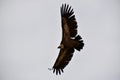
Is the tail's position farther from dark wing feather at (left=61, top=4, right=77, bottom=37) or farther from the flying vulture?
dark wing feather at (left=61, top=4, right=77, bottom=37)

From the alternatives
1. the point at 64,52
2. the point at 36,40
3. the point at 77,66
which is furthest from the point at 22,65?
the point at 64,52

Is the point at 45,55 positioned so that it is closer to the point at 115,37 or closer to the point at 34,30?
the point at 34,30

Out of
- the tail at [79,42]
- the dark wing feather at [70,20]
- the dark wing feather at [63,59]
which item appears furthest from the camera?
the dark wing feather at [63,59]

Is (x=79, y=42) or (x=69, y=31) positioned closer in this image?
(x=79, y=42)

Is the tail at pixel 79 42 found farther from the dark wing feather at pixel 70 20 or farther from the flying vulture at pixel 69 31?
the dark wing feather at pixel 70 20

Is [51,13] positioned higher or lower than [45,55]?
higher

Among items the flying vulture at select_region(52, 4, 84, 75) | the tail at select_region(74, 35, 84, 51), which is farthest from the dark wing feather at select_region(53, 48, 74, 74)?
the tail at select_region(74, 35, 84, 51)

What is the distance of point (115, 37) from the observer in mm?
8719

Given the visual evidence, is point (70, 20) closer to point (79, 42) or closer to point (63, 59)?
point (79, 42)

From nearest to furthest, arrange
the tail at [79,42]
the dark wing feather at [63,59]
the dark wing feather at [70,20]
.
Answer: the tail at [79,42] → the dark wing feather at [70,20] → the dark wing feather at [63,59]

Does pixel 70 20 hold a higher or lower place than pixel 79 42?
higher

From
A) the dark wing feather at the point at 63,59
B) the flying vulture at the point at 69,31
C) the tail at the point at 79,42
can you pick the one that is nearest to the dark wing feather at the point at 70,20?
the flying vulture at the point at 69,31

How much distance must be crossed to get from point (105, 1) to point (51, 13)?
1132mm

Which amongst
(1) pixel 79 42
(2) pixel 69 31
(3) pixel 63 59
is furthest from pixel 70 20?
(3) pixel 63 59
